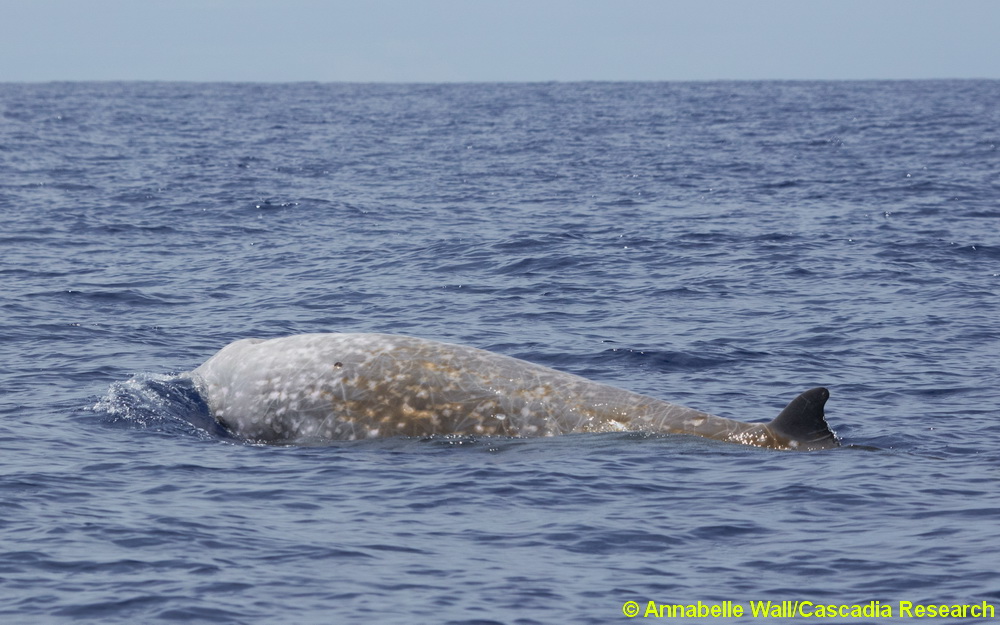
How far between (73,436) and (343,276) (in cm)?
1444

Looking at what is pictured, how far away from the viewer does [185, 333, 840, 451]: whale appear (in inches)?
632

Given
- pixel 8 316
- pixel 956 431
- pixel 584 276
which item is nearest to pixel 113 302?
pixel 8 316

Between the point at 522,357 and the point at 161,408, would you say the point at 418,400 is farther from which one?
the point at 522,357

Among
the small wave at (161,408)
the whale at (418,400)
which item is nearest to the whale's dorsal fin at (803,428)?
the whale at (418,400)

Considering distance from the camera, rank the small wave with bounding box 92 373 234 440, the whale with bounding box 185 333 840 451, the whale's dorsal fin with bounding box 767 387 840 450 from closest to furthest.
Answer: the whale's dorsal fin with bounding box 767 387 840 450 → the whale with bounding box 185 333 840 451 → the small wave with bounding box 92 373 234 440

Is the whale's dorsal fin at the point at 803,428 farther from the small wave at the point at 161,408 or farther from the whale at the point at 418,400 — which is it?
the small wave at the point at 161,408

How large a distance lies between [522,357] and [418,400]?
5.75 meters

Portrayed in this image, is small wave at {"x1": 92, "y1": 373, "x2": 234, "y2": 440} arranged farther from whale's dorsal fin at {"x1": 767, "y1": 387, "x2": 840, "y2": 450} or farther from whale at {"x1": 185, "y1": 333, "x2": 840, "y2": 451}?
whale's dorsal fin at {"x1": 767, "y1": 387, "x2": 840, "y2": 450}

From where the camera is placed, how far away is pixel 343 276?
30625 mm

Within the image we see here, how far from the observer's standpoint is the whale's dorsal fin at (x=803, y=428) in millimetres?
15000

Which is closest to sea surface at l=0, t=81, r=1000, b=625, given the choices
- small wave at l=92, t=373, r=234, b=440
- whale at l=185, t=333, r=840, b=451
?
small wave at l=92, t=373, r=234, b=440

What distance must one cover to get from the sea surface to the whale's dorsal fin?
0.34 metres

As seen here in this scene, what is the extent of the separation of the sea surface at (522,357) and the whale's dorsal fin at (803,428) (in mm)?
340

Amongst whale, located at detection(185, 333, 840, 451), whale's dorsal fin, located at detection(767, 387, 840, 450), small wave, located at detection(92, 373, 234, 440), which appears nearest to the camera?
whale's dorsal fin, located at detection(767, 387, 840, 450)
